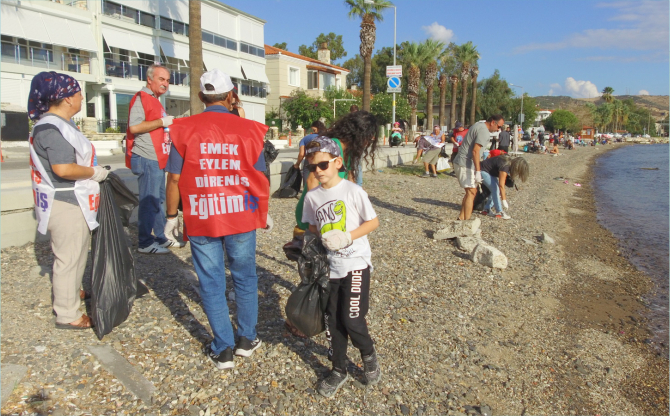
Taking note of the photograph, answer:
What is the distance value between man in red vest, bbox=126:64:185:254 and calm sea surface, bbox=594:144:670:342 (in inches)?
220

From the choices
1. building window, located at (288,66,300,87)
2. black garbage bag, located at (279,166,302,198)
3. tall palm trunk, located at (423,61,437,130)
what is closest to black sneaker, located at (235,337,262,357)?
black garbage bag, located at (279,166,302,198)

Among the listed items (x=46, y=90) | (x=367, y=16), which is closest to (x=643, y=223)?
(x=46, y=90)

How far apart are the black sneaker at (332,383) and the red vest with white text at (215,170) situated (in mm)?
1103

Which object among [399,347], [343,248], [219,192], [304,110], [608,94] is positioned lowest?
[399,347]

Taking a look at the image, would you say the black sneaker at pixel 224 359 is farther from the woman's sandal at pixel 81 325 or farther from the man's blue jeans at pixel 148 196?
the man's blue jeans at pixel 148 196

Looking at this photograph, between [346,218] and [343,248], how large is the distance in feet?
0.68

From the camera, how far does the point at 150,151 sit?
4.99 m

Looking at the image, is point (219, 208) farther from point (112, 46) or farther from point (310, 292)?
point (112, 46)

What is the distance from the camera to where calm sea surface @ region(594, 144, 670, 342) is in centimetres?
638

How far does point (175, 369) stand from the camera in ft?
10.3

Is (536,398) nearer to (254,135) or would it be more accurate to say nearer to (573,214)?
(254,135)

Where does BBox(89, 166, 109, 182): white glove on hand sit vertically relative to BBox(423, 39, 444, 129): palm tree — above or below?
below

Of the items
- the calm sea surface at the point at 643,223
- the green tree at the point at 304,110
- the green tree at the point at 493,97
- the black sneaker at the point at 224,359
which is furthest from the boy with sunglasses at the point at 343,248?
the green tree at the point at 493,97

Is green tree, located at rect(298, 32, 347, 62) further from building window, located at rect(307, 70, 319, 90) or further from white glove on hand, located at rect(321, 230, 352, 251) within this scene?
white glove on hand, located at rect(321, 230, 352, 251)
